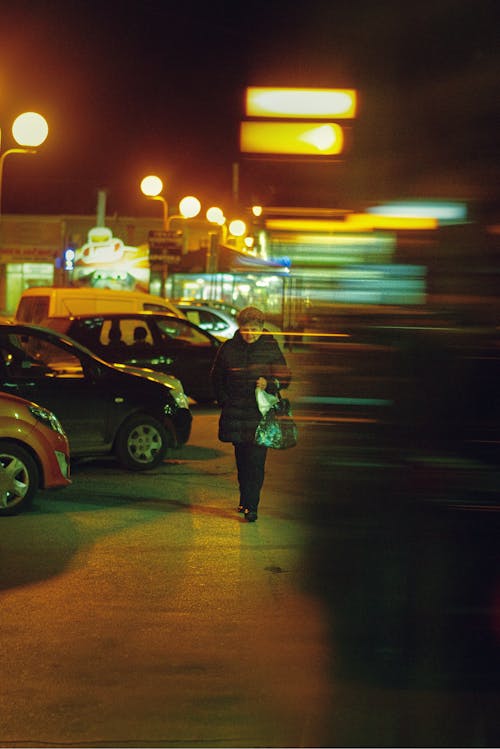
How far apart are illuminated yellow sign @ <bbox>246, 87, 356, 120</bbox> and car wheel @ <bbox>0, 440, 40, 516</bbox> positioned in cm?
478

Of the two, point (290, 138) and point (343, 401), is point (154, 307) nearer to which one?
point (290, 138)

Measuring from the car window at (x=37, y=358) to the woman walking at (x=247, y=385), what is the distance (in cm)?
283

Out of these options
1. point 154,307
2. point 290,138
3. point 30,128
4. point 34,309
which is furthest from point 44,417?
point 154,307

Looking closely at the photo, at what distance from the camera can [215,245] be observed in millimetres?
28031

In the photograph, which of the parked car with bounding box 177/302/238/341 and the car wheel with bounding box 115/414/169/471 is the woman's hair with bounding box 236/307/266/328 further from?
the parked car with bounding box 177/302/238/341

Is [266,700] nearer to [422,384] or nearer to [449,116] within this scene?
[422,384]

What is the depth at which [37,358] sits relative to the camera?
11.9 metres

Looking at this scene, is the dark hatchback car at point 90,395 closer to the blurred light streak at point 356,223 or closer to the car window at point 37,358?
A: the car window at point 37,358

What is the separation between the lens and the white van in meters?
18.4

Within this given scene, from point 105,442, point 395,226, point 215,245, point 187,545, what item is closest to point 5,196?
point 215,245

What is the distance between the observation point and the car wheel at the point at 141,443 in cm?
1180

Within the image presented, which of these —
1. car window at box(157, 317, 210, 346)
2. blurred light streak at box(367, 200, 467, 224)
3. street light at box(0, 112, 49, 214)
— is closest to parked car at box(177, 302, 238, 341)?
car window at box(157, 317, 210, 346)

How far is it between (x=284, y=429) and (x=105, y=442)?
3.44 metres

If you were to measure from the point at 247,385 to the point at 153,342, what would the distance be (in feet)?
26.3
